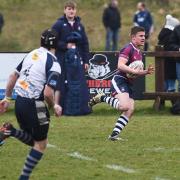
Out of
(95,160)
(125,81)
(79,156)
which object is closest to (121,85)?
(125,81)

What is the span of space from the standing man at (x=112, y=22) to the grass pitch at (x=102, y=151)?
15.8 metres

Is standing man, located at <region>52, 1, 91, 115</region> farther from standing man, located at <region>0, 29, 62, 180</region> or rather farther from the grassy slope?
the grassy slope

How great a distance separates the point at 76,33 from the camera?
16906 mm

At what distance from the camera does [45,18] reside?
127 feet

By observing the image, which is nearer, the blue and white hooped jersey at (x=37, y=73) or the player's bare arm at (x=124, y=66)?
the blue and white hooped jersey at (x=37, y=73)

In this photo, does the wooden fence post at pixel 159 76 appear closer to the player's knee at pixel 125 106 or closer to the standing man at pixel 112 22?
the player's knee at pixel 125 106

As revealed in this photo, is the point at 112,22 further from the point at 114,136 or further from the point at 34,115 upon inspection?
the point at 34,115

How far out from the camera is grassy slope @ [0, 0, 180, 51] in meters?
36.3

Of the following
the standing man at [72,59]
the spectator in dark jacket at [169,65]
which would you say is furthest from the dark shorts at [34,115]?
the spectator in dark jacket at [169,65]

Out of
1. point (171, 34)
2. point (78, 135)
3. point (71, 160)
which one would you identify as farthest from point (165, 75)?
point (71, 160)

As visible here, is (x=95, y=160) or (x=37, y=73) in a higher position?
(x=37, y=73)

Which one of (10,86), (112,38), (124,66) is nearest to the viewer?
(10,86)

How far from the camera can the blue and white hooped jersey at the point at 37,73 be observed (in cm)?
1023

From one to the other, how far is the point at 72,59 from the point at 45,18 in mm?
21834
